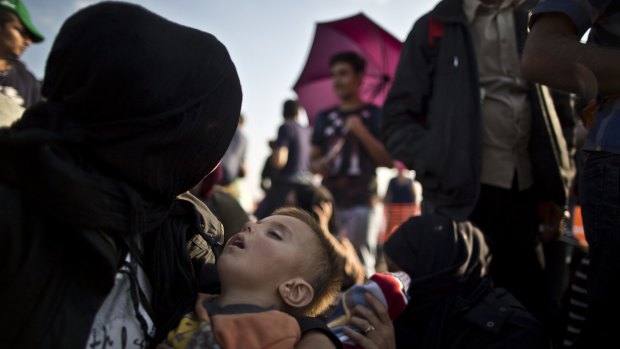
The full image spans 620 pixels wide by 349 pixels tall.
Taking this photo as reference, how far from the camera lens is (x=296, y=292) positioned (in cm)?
160

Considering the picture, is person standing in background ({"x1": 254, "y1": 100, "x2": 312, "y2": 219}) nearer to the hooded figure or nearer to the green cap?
the green cap

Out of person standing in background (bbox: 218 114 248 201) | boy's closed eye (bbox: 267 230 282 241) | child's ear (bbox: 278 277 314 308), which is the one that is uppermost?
boy's closed eye (bbox: 267 230 282 241)

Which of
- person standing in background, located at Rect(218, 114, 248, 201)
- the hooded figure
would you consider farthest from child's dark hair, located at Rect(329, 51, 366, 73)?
the hooded figure

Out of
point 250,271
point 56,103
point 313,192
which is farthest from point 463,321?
point 313,192

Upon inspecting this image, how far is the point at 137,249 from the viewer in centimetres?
118

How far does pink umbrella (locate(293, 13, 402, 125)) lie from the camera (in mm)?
4820

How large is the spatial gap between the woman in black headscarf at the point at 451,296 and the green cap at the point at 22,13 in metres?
2.57

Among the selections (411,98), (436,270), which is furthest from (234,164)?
(436,270)

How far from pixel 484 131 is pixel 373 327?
1.36 meters

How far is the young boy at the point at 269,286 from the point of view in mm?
1284

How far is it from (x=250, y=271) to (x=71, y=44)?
74 centimetres

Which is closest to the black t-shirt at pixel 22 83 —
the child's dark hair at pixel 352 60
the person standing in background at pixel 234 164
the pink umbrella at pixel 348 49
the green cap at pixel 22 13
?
the green cap at pixel 22 13

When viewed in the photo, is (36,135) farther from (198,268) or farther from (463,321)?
(463,321)

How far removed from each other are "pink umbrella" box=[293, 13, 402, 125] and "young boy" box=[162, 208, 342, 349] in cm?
327
